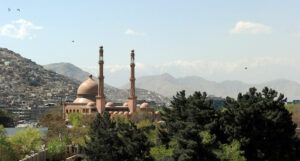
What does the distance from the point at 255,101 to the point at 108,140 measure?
42.0 ft

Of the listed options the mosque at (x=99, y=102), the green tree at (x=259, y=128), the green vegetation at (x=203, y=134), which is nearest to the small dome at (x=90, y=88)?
the mosque at (x=99, y=102)

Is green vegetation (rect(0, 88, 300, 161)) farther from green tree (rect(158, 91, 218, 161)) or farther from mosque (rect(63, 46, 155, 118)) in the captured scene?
mosque (rect(63, 46, 155, 118))

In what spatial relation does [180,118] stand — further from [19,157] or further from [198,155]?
[19,157]

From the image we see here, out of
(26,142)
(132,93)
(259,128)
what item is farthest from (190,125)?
(132,93)

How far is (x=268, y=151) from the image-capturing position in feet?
130

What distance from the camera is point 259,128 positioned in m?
39.4

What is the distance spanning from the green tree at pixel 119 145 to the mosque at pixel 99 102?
4938 cm

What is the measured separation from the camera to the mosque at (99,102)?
88.2m

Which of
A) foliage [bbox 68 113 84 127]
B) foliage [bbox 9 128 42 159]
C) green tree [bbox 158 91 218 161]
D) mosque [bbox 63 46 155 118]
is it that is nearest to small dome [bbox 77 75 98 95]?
mosque [bbox 63 46 155 118]

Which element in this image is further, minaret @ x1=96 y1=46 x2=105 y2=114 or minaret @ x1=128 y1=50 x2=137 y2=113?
minaret @ x1=128 y1=50 x2=137 y2=113

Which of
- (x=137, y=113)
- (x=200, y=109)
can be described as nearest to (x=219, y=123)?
(x=200, y=109)

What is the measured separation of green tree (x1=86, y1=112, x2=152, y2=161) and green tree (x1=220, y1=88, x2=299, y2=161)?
7060 millimetres

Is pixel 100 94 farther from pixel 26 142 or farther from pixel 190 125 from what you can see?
pixel 190 125

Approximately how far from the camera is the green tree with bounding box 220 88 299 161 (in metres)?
38.5
